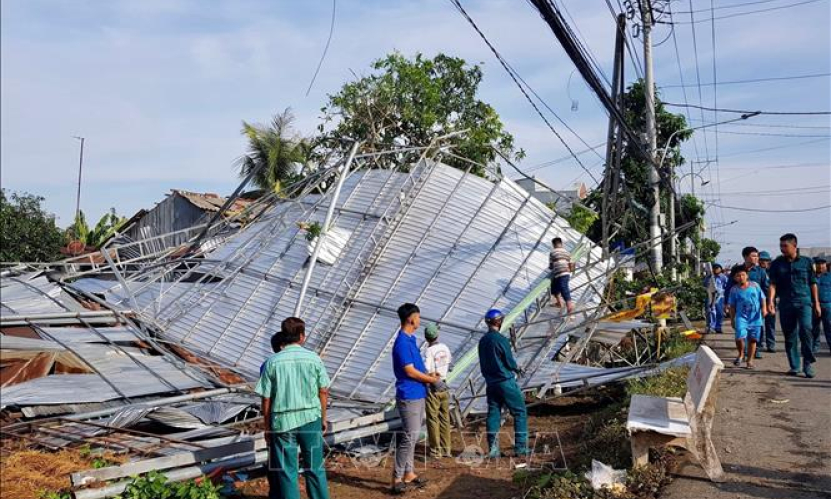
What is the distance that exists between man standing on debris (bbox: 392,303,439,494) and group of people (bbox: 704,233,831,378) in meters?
5.30

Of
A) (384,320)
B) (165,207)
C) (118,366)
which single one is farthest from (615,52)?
(165,207)

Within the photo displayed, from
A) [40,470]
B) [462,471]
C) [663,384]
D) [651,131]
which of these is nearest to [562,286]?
[663,384]

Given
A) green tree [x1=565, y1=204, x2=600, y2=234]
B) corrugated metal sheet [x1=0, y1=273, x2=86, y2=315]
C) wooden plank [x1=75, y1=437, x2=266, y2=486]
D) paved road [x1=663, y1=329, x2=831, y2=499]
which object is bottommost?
paved road [x1=663, y1=329, x2=831, y2=499]

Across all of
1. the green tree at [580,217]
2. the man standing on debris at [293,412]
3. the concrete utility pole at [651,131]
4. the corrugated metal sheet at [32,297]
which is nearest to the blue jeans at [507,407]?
the man standing on debris at [293,412]

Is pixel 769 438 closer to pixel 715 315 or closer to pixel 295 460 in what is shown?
pixel 295 460

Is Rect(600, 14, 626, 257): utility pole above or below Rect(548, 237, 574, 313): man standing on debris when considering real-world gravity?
above

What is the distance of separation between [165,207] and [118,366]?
17.0 metres

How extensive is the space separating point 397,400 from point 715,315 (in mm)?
11699

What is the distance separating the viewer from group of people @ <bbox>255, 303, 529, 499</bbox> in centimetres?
590

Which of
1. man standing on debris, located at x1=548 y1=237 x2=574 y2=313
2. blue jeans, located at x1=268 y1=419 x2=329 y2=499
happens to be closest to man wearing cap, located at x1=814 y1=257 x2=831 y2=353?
man standing on debris, located at x1=548 y1=237 x2=574 y2=313

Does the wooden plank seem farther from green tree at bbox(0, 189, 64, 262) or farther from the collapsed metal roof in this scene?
green tree at bbox(0, 189, 64, 262)

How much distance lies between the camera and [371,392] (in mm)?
10398

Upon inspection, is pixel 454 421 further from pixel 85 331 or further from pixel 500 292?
pixel 85 331

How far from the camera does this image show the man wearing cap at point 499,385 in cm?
778
